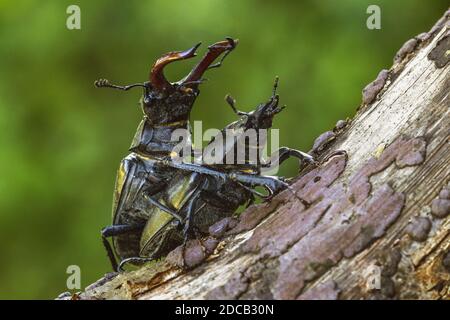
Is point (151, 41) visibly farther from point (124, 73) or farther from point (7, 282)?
point (7, 282)

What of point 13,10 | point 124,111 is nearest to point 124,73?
point 124,111

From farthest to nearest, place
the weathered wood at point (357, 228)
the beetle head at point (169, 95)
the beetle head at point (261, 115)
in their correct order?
the beetle head at point (169, 95)
the beetle head at point (261, 115)
the weathered wood at point (357, 228)

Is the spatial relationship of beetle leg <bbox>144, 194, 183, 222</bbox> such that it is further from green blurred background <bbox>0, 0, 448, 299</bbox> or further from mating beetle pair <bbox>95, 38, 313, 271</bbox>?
green blurred background <bbox>0, 0, 448, 299</bbox>

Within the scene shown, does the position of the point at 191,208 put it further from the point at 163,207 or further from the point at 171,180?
the point at 171,180

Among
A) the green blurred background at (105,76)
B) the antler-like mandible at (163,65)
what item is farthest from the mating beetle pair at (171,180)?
the green blurred background at (105,76)

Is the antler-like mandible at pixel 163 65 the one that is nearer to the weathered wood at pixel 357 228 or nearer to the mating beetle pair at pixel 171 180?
the mating beetle pair at pixel 171 180

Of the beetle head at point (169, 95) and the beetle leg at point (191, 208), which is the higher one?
the beetle head at point (169, 95)

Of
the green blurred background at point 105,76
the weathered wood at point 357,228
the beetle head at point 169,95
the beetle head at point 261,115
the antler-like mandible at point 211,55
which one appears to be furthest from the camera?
the green blurred background at point 105,76
